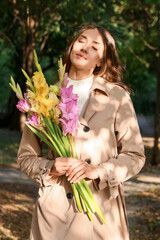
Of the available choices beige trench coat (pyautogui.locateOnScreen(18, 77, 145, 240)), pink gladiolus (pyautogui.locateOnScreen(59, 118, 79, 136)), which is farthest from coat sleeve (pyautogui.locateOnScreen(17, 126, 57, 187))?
pink gladiolus (pyautogui.locateOnScreen(59, 118, 79, 136))

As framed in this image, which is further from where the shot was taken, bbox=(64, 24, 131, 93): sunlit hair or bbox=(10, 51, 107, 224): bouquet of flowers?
bbox=(64, 24, 131, 93): sunlit hair

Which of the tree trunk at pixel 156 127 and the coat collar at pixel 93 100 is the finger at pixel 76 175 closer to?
the coat collar at pixel 93 100

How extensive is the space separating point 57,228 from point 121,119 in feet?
2.43

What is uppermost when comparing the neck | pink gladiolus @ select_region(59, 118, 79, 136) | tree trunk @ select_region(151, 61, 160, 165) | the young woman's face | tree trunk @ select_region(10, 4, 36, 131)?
the young woman's face

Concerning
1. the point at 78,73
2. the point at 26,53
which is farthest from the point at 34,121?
the point at 26,53

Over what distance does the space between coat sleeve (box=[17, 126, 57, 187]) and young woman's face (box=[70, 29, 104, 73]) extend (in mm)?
A: 532

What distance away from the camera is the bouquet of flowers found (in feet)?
7.04

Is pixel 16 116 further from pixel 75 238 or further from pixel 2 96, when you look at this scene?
pixel 75 238

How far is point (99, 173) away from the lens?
7.11 feet

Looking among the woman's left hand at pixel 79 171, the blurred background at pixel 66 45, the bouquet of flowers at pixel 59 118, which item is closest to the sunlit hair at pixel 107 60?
the blurred background at pixel 66 45

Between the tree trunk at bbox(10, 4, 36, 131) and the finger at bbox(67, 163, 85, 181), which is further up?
the finger at bbox(67, 163, 85, 181)

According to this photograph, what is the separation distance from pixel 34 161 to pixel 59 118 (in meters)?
0.34

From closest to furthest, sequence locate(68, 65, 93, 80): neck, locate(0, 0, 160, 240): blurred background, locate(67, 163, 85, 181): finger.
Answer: locate(67, 163, 85, 181): finger < locate(68, 65, 93, 80): neck < locate(0, 0, 160, 240): blurred background

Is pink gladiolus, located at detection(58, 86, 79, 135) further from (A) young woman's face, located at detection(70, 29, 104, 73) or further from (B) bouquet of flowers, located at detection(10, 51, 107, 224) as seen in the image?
(A) young woman's face, located at detection(70, 29, 104, 73)
